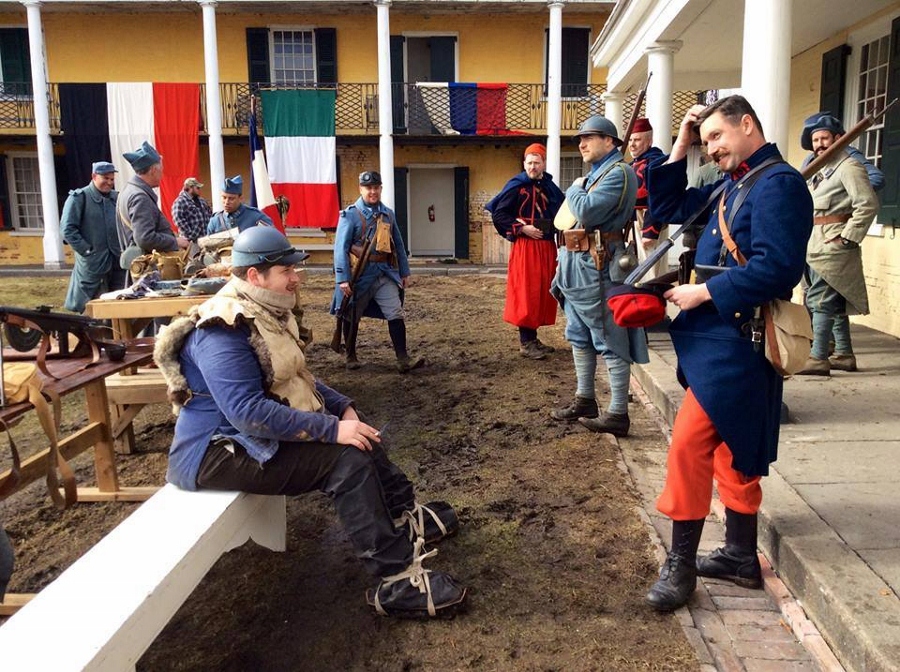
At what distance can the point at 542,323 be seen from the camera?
705 centimetres

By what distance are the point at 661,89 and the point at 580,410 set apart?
400 centimetres

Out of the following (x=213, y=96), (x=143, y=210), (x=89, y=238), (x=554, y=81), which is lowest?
(x=89, y=238)

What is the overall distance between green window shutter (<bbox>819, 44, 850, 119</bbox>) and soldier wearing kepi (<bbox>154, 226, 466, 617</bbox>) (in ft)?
23.6

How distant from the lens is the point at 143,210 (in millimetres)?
5840

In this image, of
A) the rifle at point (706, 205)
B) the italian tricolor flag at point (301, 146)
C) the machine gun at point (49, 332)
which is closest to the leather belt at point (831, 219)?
the rifle at point (706, 205)

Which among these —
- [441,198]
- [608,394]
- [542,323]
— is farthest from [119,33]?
[608,394]

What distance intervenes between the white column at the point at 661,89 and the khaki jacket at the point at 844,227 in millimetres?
2031

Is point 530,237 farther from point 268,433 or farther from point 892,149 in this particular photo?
point 268,433

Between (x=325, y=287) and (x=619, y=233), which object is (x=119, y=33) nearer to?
(x=325, y=287)

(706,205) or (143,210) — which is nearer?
(706,205)

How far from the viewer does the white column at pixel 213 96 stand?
55.2 feet

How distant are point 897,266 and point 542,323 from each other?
130 inches

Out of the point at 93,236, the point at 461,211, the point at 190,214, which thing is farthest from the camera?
the point at 461,211

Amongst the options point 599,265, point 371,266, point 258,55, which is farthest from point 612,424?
→ point 258,55
